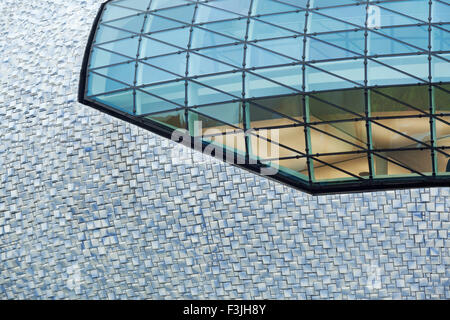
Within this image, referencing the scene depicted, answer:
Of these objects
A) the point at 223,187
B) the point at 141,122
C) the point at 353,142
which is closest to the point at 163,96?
the point at 141,122

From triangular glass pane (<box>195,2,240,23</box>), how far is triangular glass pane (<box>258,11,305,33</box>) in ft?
3.41

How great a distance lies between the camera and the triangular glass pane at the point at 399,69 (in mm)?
13477

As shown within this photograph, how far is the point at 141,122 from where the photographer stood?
14.7 metres

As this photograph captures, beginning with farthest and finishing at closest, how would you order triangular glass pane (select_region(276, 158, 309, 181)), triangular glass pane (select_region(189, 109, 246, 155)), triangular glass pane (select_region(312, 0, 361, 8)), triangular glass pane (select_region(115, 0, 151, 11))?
triangular glass pane (select_region(115, 0, 151, 11)), triangular glass pane (select_region(312, 0, 361, 8)), triangular glass pane (select_region(189, 109, 246, 155)), triangular glass pane (select_region(276, 158, 309, 181))

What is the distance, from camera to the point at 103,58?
1555 cm

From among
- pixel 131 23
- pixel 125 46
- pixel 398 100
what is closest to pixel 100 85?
pixel 125 46

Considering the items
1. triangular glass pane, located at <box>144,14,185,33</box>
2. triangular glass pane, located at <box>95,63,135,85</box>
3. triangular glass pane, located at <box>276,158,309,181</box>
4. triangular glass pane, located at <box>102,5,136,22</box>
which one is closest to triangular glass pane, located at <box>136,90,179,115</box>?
triangular glass pane, located at <box>95,63,135,85</box>

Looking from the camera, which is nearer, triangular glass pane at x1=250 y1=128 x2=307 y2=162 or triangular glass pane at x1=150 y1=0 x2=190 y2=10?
triangular glass pane at x1=250 y1=128 x2=307 y2=162

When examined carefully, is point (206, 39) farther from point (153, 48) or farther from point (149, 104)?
point (149, 104)

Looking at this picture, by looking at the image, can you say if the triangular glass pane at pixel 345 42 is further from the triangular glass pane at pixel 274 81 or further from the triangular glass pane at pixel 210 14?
the triangular glass pane at pixel 210 14

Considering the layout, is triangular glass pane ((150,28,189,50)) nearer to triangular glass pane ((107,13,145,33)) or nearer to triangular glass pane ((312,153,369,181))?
triangular glass pane ((107,13,145,33))

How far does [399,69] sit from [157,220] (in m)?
7.69

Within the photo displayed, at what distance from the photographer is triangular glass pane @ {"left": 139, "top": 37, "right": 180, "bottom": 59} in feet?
49.3
